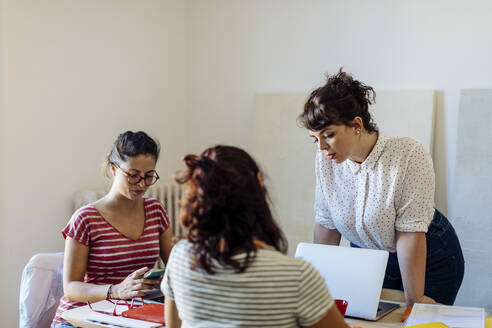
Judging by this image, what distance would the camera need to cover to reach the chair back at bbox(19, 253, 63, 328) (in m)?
2.36

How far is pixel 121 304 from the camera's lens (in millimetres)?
2025

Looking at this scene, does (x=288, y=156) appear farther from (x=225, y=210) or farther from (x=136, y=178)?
(x=225, y=210)

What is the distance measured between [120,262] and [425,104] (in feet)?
6.57

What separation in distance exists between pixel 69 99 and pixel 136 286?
190 centimetres

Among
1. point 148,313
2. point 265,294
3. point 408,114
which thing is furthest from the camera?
point 408,114

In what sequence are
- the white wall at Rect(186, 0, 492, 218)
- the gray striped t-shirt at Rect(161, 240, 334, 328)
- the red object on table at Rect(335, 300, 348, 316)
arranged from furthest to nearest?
the white wall at Rect(186, 0, 492, 218) → the red object on table at Rect(335, 300, 348, 316) → the gray striped t-shirt at Rect(161, 240, 334, 328)

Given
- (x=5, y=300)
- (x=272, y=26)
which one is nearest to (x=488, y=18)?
(x=272, y=26)

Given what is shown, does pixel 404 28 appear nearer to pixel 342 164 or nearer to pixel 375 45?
pixel 375 45

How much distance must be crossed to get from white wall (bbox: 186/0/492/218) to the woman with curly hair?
7.94ft

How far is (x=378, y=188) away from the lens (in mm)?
2109

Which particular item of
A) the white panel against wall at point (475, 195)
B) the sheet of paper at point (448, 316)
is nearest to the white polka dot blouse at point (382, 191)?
the sheet of paper at point (448, 316)

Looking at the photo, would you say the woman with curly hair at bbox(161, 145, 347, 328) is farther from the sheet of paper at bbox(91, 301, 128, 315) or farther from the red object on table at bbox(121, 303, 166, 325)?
the sheet of paper at bbox(91, 301, 128, 315)

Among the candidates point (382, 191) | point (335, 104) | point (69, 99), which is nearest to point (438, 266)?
point (382, 191)

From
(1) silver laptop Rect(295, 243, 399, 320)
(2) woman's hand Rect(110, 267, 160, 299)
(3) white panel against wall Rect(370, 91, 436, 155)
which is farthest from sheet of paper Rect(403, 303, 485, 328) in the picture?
(3) white panel against wall Rect(370, 91, 436, 155)
